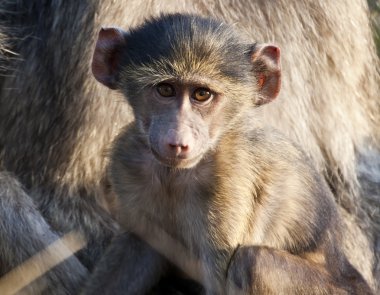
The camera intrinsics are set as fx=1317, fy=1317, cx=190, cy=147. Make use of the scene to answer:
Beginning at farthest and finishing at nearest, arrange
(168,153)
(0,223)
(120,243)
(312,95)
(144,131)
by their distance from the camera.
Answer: (312,95) < (0,223) < (120,243) < (144,131) < (168,153)

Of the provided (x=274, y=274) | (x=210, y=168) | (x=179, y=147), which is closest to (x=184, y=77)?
(x=179, y=147)

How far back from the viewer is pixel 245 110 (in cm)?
474

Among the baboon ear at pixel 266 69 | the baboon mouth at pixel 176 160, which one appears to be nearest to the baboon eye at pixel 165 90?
the baboon mouth at pixel 176 160

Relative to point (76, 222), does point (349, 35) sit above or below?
above

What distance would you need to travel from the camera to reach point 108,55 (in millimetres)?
4727

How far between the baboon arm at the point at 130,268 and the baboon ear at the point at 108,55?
25.1 inches

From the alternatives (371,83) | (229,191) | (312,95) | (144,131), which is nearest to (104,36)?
(144,131)

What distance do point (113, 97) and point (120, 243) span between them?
32.7 inches

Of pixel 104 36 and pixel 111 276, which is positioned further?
pixel 111 276

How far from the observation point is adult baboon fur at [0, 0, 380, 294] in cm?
559

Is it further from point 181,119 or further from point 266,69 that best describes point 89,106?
point 181,119

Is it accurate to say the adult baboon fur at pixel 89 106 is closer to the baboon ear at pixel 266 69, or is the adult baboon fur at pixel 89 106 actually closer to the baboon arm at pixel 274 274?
the baboon ear at pixel 266 69

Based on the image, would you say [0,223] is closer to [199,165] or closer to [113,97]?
[113,97]

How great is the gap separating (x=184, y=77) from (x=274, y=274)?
799mm
